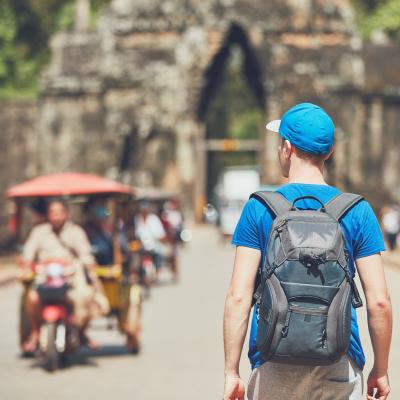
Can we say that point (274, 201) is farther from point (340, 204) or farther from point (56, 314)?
point (56, 314)

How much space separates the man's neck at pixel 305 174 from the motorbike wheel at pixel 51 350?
650 centimetres

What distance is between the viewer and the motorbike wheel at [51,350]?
35.5ft

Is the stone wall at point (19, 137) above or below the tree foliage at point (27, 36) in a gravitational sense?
below

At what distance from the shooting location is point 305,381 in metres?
4.44

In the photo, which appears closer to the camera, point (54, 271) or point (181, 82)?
point (54, 271)

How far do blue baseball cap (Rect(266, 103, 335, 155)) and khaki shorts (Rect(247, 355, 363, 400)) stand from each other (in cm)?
75

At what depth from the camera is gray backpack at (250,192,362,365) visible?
430 centimetres

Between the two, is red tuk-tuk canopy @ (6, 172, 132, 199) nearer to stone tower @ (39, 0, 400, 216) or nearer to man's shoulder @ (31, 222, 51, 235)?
man's shoulder @ (31, 222, 51, 235)

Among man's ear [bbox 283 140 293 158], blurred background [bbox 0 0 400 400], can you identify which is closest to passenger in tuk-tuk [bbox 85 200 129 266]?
man's ear [bbox 283 140 293 158]

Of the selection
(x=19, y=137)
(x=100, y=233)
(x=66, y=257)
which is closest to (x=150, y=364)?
(x=66, y=257)

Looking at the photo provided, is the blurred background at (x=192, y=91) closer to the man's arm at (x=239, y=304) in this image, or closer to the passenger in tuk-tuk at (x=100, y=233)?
the passenger in tuk-tuk at (x=100, y=233)

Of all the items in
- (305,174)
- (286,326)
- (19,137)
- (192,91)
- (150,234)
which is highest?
(192,91)

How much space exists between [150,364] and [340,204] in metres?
7.14

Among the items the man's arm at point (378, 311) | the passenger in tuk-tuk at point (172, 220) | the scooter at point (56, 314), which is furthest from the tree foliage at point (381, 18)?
the man's arm at point (378, 311)
